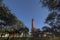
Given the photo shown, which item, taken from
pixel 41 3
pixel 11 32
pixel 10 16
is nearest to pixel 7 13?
pixel 10 16

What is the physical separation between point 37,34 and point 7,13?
2728mm

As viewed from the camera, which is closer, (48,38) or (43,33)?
(48,38)

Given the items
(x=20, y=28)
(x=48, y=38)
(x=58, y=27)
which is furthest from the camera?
(x=20, y=28)

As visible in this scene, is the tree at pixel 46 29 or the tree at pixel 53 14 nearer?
the tree at pixel 53 14

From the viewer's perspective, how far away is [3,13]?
1404 centimetres

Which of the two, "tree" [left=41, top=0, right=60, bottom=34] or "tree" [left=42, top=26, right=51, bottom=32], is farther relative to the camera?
"tree" [left=42, top=26, right=51, bottom=32]

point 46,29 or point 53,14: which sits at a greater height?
point 53,14

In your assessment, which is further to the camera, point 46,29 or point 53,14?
point 46,29

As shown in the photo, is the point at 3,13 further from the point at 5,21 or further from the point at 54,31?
the point at 54,31

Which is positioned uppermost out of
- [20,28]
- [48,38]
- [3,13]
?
[3,13]

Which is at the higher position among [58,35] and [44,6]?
[44,6]

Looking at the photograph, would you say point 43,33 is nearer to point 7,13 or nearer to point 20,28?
point 20,28

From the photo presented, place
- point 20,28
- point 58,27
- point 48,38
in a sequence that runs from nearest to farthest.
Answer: point 48,38
point 58,27
point 20,28

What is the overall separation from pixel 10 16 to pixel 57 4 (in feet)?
11.8
